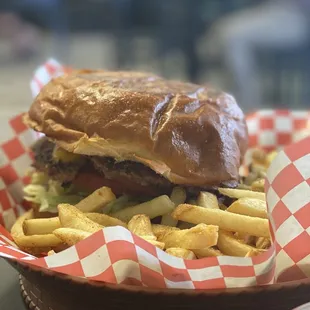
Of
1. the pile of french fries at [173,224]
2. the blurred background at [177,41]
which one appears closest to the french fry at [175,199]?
the pile of french fries at [173,224]

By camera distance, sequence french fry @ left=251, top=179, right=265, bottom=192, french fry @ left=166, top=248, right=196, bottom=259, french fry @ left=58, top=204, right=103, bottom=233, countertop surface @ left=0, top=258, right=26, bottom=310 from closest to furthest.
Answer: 1. french fry @ left=166, top=248, right=196, bottom=259
2. french fry @ left=58, top=204, right=103, bottom=233
3. countertop surface @ left=0, top=258, right=26, bottom=310
4. french fry @ left=251, top=179, right=265, bottom=192

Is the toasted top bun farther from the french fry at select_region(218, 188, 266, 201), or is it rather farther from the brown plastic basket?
the brown plastic basket

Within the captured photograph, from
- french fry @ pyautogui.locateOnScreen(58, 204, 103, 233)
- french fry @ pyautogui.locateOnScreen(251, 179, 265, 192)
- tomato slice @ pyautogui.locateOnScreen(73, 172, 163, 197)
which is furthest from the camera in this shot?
french fry @ pyautogui.locateOnScreen(251, 179, 265, 192)

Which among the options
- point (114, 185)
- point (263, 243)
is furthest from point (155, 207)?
point (263, 243)

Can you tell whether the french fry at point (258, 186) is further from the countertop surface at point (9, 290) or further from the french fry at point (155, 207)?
the countertop surface at point (9, 290)

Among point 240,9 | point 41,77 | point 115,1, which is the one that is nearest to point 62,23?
point 115,1

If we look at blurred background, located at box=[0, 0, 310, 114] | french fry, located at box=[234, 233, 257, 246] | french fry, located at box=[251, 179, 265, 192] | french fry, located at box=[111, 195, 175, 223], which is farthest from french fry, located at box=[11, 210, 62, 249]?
blurred background, located at box=[0, 0, 310, 114]

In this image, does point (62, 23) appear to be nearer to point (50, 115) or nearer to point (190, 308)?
point (50, 115)
